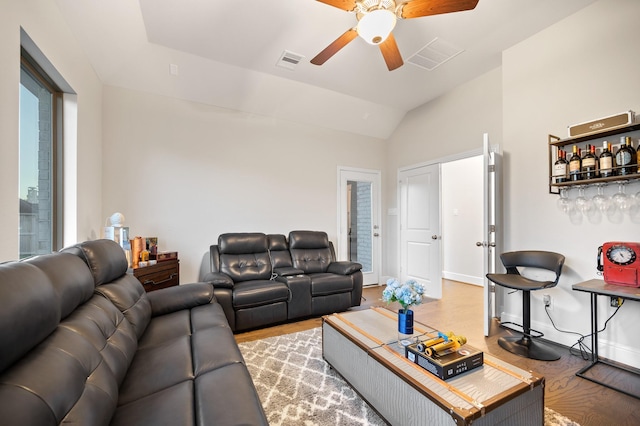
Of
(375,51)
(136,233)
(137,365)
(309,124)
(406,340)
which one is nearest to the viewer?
(137,365)

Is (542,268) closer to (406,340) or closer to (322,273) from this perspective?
(406,340)

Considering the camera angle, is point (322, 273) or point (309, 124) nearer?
point (322, 273)

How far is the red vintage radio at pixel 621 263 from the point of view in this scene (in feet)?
6.77

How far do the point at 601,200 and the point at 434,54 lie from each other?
215 cm

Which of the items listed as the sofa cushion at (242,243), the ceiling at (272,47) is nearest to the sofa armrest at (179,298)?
the sofa cushion at (242,243)

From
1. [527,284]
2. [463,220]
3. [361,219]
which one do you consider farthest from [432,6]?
[463,220]

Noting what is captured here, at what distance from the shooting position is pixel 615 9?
232 cm

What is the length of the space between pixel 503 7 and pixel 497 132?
1402mm

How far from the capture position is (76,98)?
2406 millimetres

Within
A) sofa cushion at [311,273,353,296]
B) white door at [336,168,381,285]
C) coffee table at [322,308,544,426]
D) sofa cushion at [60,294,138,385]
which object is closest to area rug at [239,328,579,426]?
coffee table at [322,308,544,426]

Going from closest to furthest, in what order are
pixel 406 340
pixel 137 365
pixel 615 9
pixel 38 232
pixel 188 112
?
pixel 137 365 < pixel 406 340 < pixel 38 232 < pixel 615 9 < pixel 188 112

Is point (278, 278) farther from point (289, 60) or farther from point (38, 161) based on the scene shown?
point (289, 60)

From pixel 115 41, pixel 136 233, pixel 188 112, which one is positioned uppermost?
pixel 115 41

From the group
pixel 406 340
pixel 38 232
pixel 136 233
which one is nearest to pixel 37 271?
pixel 38 232
